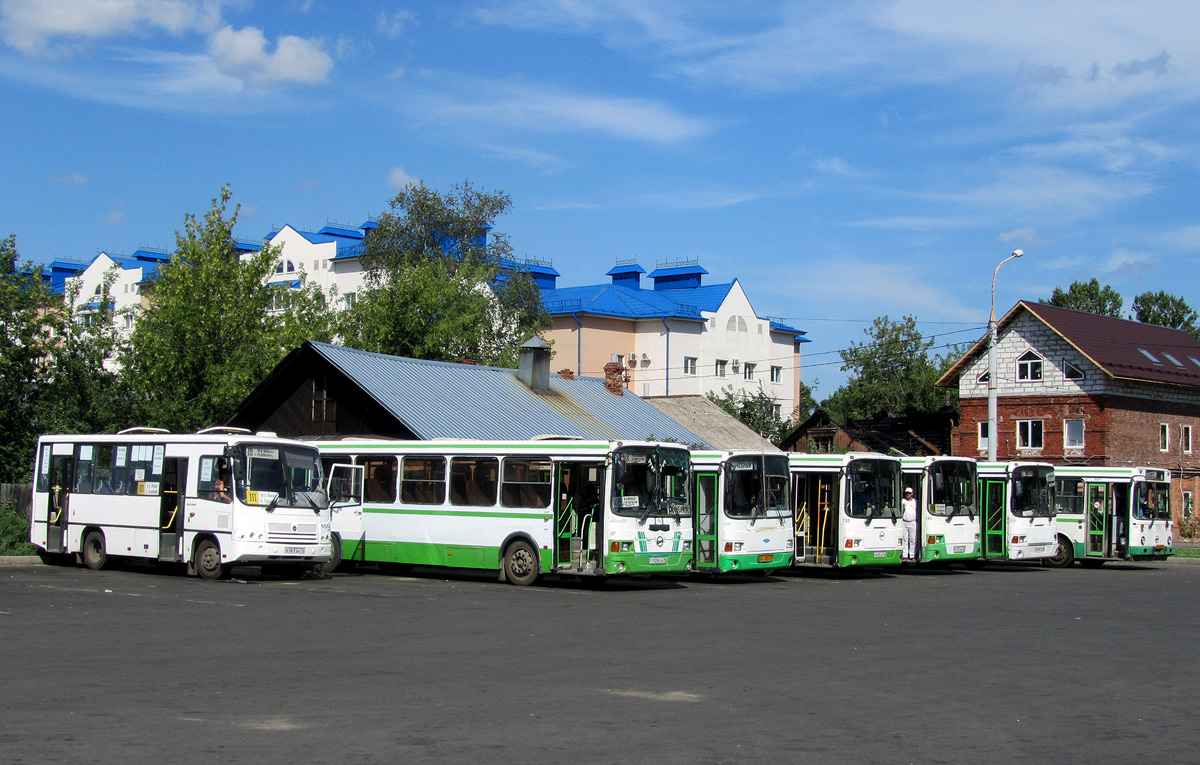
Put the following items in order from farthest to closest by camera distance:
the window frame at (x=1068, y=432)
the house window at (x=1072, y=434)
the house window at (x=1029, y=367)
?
1. the house window at (x=1029, y=367)
2. the house window at (x=1072, y=434)
3. the window frame at (x=1068, y=432)

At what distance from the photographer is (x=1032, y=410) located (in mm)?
58344

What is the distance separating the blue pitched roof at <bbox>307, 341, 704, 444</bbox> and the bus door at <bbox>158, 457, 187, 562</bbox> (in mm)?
9891

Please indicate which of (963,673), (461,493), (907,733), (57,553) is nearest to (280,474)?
(461,493)

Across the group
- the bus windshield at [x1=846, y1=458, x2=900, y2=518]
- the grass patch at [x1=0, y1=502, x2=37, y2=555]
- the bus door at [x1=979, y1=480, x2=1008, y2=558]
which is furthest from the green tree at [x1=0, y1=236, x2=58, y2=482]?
the bus door at [x1=979, y1=480, x2=1008, y2=558]

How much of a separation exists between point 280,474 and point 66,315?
953 inches

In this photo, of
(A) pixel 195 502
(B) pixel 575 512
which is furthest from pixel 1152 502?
(A) pixel 195 502

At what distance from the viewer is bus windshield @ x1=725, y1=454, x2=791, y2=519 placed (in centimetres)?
2531

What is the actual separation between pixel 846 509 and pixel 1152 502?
43.5 ft

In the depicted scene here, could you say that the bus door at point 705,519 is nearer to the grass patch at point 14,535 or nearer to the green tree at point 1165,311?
the grass patch at point 14,535

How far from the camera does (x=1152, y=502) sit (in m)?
36.2

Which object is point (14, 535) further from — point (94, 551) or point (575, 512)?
point (575, 512)

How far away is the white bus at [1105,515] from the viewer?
116ft

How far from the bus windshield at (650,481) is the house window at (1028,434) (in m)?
38.4

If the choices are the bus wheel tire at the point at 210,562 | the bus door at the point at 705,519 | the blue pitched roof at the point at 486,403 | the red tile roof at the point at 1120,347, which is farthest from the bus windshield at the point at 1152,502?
the bus wheel tire at the point at 210,562
